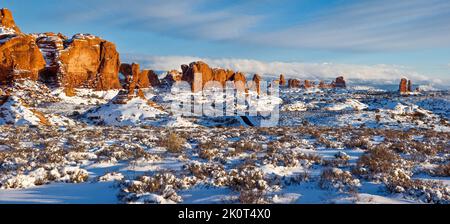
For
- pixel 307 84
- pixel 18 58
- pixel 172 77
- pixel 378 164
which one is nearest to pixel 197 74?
pixel 172 77

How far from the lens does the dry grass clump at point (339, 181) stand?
7.44 metres

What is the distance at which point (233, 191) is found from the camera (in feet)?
23.7

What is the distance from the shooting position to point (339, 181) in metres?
7.94

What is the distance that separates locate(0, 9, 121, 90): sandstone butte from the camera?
61.1 meters

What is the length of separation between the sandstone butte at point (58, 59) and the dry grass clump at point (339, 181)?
65.7 metres

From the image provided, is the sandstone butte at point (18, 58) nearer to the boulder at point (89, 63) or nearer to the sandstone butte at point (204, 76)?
the boulder at point (89, 63)

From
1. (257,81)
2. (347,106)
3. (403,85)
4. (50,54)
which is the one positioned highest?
(50,54)

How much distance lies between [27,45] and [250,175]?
67921 millimetres

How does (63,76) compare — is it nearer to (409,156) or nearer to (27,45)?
(27,45)

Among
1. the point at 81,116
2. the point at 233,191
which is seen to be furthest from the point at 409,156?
the point at 81,116

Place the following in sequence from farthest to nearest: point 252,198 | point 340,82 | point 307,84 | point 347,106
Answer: point 340,82
point 307,84
point 347,106
point 252,198

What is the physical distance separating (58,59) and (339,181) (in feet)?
243

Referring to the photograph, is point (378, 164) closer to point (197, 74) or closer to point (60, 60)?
point (60, 60)

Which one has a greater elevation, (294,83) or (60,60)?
(60,60)
